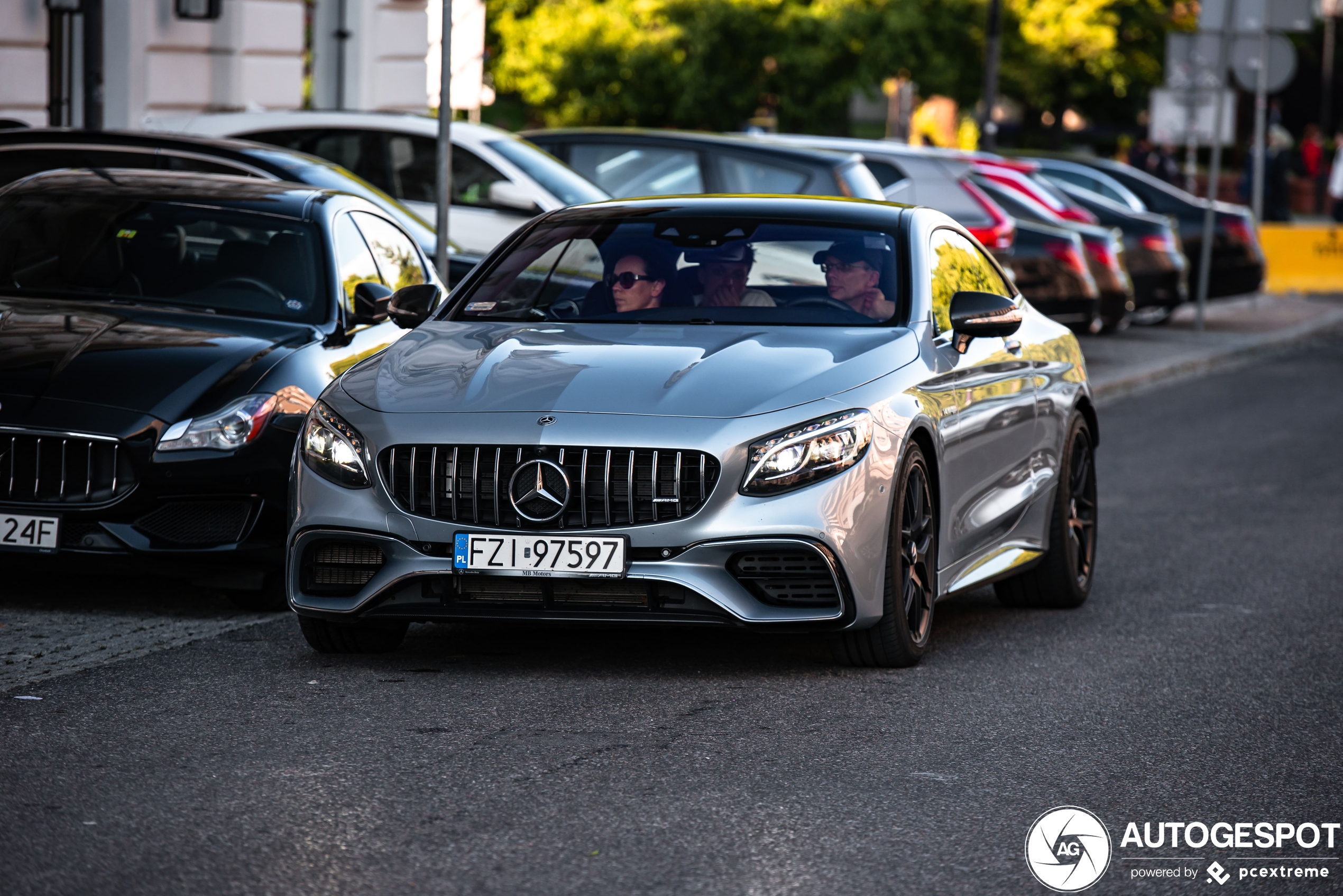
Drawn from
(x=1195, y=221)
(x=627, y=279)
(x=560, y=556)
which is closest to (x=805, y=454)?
(x=560, y=556)

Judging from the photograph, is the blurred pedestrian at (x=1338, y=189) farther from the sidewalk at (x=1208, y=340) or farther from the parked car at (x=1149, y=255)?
the parked car at (x=1149, y=255)

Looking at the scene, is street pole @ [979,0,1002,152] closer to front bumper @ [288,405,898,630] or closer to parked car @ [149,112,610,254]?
parked car @ [149,112,610,254]

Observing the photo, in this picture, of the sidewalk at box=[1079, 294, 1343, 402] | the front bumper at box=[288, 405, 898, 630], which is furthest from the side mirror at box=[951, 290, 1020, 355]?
the sidewalk at box=[1079, 294, 1343, 402]

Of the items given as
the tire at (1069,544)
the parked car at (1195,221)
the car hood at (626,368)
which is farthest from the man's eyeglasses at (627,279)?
the parked car at (1195,221)

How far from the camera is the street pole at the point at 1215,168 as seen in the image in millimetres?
23141

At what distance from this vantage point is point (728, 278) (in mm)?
7090

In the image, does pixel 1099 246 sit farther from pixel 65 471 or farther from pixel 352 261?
pixel 65 471

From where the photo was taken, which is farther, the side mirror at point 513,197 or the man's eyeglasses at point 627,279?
the side mirror at point 513,197

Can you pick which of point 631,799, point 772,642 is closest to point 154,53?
point 772,642

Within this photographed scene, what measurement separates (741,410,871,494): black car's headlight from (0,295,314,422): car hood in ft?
7.16

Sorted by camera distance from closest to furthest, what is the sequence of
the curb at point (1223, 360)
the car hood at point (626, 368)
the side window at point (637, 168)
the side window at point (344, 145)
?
the car hood at point (626, 368) < the side window at point (344, 145) < the side window at point (637, 168) < the curb at point (1223, 360)

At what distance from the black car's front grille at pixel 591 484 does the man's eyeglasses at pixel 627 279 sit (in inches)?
50.0

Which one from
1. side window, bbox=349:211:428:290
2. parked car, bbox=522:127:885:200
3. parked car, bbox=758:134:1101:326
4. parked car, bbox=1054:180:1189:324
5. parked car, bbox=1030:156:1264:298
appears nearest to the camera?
side window, bbox=349:211:428:290
